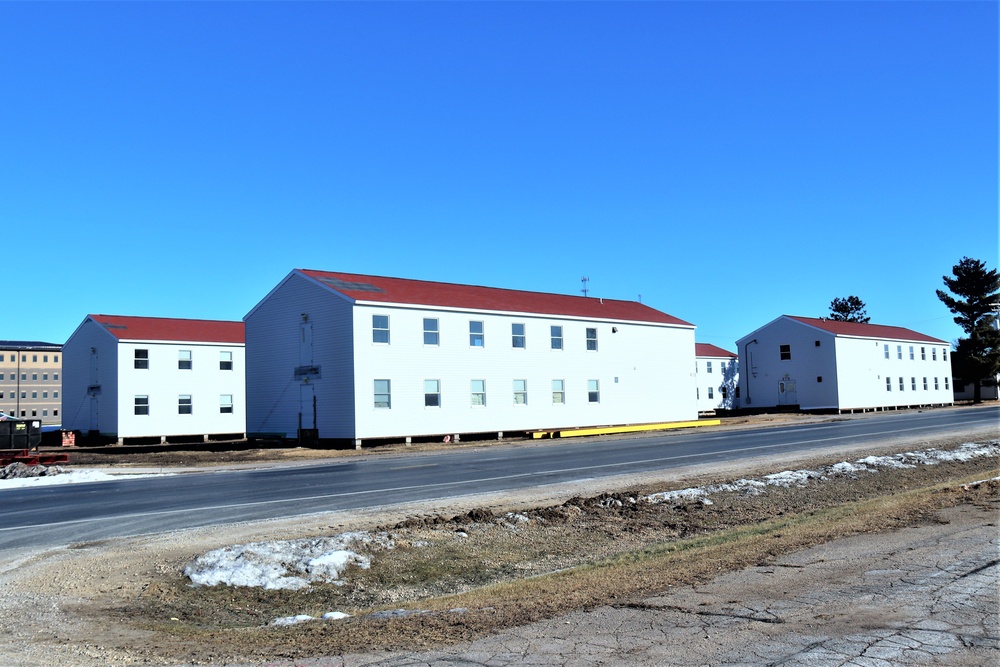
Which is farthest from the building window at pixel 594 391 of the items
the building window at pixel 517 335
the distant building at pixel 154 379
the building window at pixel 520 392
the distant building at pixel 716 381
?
the distant building at pixel 716 381

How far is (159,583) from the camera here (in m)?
9.85

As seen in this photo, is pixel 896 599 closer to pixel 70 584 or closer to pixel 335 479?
pixel 70 584

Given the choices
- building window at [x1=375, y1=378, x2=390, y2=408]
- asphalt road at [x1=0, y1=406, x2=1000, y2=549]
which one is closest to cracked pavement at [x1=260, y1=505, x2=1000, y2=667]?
asphalt road at [x1=0, y1=406, x2=1000, y2=549]

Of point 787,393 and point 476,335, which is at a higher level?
point 476,335

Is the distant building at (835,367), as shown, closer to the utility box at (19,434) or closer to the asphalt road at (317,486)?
the asphalt road at (317,486)

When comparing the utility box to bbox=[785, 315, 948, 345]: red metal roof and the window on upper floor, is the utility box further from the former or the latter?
bbox=[785, 315, 948, 345]: red metal roof

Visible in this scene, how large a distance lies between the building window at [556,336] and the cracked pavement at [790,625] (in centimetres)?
3240

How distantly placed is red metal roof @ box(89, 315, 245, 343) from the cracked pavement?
1662 inches

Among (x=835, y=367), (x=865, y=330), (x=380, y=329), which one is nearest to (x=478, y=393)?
(x=380, y=329)

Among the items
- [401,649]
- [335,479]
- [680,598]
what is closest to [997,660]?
[680,598]

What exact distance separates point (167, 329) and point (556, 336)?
72.4 ft

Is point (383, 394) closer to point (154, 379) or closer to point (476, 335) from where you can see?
point (476, 335)

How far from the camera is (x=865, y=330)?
67.1m

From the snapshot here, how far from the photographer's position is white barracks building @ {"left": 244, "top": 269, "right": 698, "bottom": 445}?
3462cm
